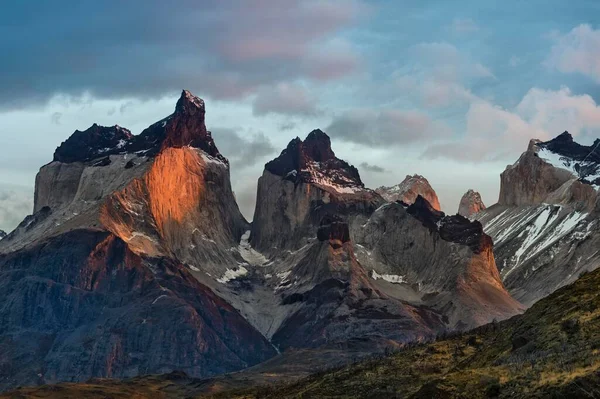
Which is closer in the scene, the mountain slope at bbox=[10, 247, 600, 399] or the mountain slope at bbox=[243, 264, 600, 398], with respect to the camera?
the mountain slope at bbox=[10, 247, 600, 399]

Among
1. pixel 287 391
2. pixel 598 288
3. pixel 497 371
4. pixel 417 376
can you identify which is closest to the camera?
pixel 497 371

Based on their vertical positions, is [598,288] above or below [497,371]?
above

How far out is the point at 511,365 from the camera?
128 metres

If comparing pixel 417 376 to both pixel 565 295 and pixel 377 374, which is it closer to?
pixel 377 374

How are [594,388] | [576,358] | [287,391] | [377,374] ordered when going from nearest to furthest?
[594,388] < [576,358] < [377,374] < [287,391]

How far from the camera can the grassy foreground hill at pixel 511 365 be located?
11375 cm

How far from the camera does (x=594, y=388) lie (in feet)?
345

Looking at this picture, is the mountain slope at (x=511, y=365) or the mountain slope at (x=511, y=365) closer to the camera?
the mountain slope at (x=511, y=365)

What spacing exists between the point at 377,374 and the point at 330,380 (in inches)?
430

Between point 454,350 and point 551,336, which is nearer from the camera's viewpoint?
point 551,336

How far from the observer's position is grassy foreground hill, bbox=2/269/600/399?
113750 mm

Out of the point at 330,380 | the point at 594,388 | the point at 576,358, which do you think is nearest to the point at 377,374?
the point at 330,380

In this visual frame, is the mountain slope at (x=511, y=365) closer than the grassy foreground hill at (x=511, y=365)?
No

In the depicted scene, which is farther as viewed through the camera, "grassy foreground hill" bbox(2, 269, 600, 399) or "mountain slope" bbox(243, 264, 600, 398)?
"mountain slope" bbox(243, 264, 600, 398)
